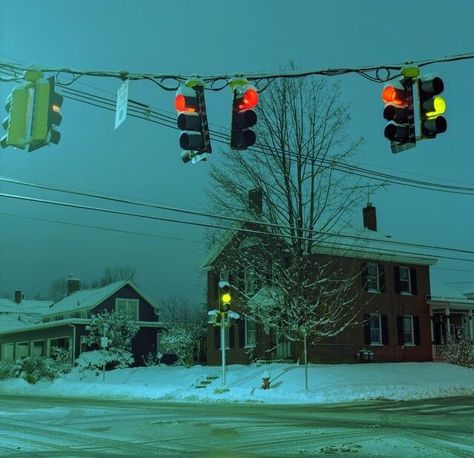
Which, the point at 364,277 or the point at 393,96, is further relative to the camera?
the point at 364,277

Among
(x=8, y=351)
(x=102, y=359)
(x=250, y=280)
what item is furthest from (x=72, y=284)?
(x=250, y=280)

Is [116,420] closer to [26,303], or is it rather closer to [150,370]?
[150,370]

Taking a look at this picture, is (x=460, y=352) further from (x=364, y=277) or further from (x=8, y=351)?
(x=8, y=351)

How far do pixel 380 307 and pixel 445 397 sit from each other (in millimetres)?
12993

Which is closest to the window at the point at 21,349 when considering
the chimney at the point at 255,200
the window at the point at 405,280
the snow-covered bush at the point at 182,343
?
the snow-covered bush at the point at 182,343

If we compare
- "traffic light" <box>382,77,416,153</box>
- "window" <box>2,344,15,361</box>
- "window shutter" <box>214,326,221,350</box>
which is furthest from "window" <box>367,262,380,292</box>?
"window" <box>2,344,15,361</box>

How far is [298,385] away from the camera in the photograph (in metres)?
26.8

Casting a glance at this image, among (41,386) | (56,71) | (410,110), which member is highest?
(56,71)

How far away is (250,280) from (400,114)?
20.8 metres

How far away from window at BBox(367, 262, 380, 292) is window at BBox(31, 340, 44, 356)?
28714 mm

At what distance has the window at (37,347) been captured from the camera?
182 ft

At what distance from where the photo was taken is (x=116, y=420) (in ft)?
55.1

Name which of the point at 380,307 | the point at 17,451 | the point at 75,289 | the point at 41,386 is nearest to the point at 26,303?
the point at 75,289

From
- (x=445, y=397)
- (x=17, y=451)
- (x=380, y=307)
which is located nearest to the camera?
(x=17, y=451)
